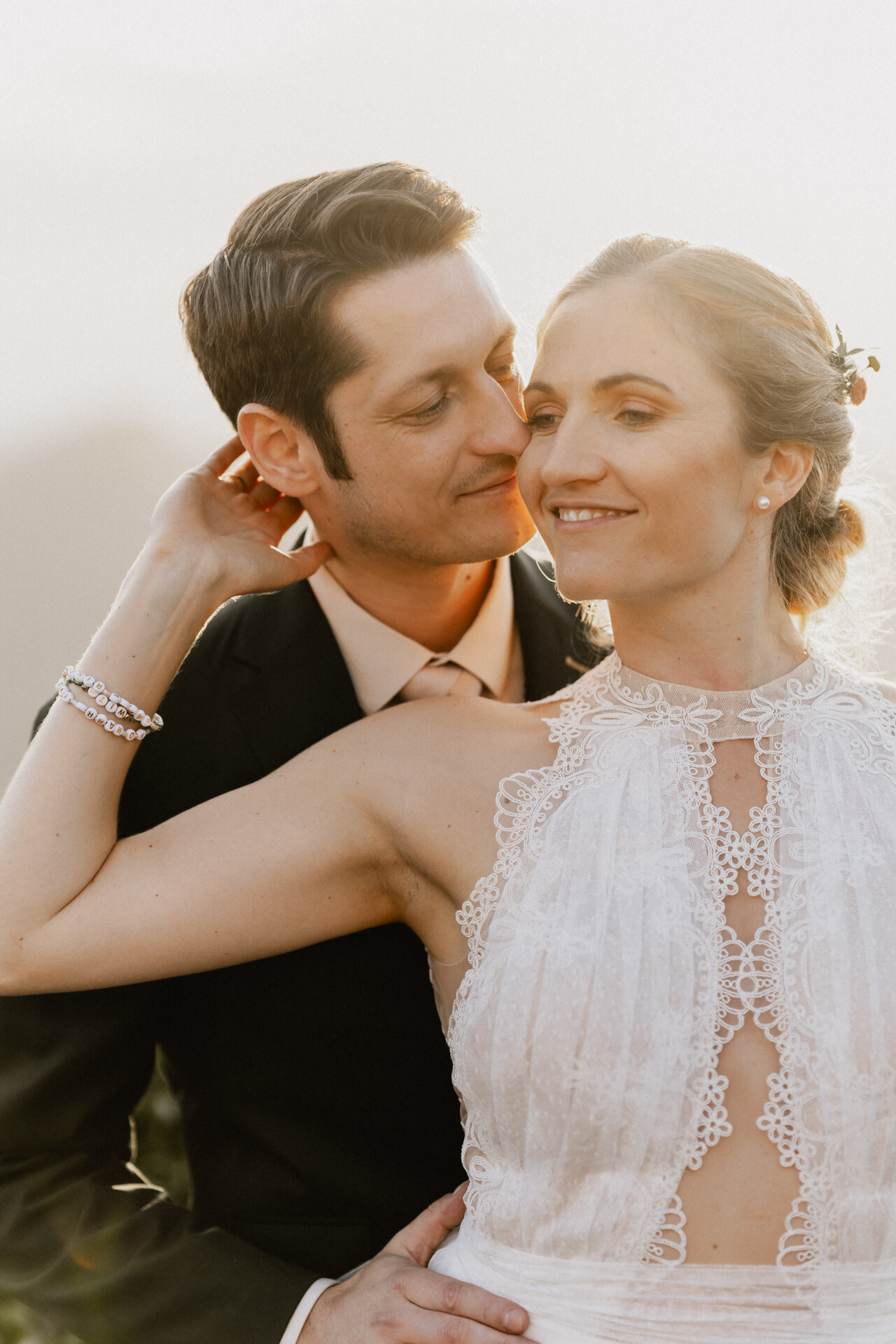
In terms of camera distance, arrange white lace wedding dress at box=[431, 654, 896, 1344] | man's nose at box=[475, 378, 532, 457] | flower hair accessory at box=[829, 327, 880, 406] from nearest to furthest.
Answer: white lace wedding dress at box=[431, 654, 896, 1344] → flower hair accessory at box=[829, 327, 880, 406] → man's nose at box=[475, 378, 532, 457]

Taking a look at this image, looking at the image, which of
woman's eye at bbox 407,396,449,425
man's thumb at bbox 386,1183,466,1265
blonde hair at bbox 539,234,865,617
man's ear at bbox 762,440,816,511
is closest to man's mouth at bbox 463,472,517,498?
woman's eye at bbox 407,396,449,425

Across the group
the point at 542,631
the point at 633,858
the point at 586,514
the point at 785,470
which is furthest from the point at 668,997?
the point at 542,631

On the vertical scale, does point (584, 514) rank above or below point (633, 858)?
above

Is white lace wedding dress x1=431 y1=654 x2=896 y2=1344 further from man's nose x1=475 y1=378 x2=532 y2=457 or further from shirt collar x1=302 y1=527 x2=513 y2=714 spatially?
man's nose x1=475 y1=378 x2=532 y2=457

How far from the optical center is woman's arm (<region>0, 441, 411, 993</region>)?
2.21m

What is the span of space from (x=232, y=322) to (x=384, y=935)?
155cm

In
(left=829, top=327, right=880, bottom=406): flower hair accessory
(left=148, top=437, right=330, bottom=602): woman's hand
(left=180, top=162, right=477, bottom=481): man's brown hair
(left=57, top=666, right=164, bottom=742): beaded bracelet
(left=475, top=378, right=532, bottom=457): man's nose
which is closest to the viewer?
(left=57, top=666, right=164, bottom=742): beaded bracelet

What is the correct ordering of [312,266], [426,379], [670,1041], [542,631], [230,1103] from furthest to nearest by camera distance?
[542,631], [312,266], [426,379], [230,1103], [670,1041]

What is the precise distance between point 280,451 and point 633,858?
1408 mm

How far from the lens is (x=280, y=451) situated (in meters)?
3.00

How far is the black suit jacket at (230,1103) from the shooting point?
7.77 ft

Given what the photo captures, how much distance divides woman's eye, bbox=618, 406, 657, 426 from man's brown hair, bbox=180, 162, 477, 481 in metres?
0.80

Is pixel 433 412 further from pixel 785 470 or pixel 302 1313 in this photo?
pixel 302 1313

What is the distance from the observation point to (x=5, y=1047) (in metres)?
2.46
